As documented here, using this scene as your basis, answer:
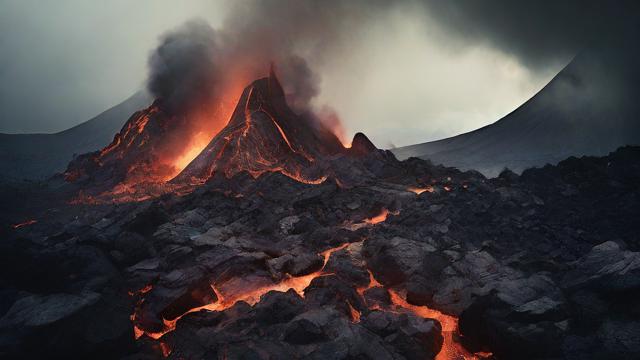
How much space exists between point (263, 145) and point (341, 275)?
21216 mm

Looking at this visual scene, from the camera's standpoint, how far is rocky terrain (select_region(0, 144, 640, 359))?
8.88 metres

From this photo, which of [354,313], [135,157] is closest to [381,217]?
[354,313]

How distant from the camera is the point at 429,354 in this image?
9.34 metres

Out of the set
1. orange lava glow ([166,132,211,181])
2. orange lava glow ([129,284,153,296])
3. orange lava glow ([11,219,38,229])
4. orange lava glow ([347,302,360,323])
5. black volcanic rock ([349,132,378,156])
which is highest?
orange lava glow ([166,132,211,181])

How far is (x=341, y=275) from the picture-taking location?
14.2m

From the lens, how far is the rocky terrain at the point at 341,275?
888 centimetres

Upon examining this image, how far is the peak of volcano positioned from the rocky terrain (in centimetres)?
522

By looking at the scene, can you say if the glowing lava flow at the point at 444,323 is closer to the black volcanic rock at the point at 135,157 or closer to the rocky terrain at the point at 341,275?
the rocky terrain at the point at 341,275

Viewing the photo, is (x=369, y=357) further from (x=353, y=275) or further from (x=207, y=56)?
(x=207, y=56)

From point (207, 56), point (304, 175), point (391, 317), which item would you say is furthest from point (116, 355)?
point (207, 56)

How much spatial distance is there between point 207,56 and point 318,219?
1223 inches

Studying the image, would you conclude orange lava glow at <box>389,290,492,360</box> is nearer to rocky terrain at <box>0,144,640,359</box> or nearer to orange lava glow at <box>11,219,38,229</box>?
rocky terrain at <box>0,144,640,359</box>

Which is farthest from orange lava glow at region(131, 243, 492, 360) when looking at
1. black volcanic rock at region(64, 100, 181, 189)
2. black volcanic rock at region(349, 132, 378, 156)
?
black volcanic rock at region(64, 100, 181, 189)

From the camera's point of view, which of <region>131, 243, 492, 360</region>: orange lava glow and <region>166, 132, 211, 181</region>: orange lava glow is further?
<region>166, 132, 211, 181</region>: orange lava glow
